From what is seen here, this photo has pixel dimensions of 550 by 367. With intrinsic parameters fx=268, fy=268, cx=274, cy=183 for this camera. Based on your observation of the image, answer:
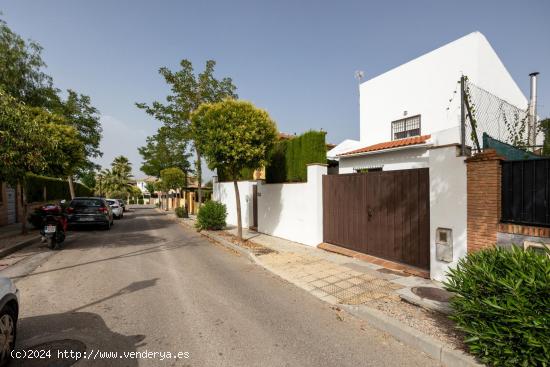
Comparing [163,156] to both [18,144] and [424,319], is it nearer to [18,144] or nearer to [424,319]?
[18,144]

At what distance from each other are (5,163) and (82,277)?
15.0 feet

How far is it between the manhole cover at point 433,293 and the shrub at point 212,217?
30.1ft

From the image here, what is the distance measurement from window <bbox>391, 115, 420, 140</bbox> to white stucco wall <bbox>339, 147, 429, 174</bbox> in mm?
2883

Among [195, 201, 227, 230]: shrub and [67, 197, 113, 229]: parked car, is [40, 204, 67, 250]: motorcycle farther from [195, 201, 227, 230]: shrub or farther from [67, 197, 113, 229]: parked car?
[195, 201, 227, 230]: shrub

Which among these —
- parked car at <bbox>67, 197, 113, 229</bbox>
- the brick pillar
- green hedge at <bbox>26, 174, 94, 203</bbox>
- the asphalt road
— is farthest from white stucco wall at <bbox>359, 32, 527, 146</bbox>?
green hedge at <bbox>26, 174, 94, 203</bbox>

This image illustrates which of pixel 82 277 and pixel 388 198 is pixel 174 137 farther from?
pixel 388 198

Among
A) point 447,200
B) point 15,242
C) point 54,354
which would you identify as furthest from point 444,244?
point 15,242

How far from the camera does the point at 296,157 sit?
31.3 feet

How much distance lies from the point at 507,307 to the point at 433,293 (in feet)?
7.43

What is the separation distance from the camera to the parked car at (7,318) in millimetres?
2688

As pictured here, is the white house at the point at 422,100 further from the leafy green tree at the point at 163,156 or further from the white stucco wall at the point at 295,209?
the leafy green tree at the point at 163,156

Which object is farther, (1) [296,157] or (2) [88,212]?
(2) [88,212]

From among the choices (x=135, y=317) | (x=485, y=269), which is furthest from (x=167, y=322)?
(x=485, y=269)

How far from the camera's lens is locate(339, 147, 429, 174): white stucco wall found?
9.76 m
